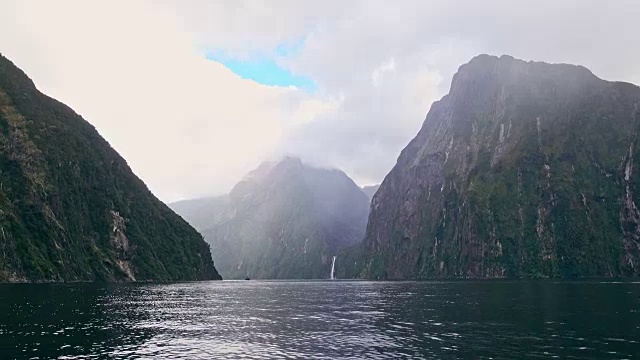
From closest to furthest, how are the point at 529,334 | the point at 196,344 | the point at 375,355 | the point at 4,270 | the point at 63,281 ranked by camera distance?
the point at 375,355 < the point at 196,344 < the point at 529,334 < the point at 4,270 < the point at 63,281

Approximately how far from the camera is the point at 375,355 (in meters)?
46.1

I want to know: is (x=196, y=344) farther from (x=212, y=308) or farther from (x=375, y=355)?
(x=212, y=308)

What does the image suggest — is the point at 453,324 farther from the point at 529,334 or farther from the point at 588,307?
the point at 588,307

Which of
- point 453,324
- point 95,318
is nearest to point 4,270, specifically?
point 95,318

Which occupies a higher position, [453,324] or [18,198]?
[18,198]

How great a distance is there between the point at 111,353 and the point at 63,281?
16061cm

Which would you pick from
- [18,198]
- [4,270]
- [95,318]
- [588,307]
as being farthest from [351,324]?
[18,198]

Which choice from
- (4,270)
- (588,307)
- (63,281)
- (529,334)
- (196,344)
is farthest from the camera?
(63,281)

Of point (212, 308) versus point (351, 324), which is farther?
point (212, 308)

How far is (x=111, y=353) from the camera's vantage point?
152ft

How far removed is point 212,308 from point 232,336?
40.8 m

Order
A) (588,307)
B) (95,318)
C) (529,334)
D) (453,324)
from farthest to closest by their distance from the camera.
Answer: (588,307), (95,318), (453,324), (529,334)

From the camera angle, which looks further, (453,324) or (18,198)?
(18,198)

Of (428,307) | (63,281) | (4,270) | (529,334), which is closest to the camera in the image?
(529,334)
